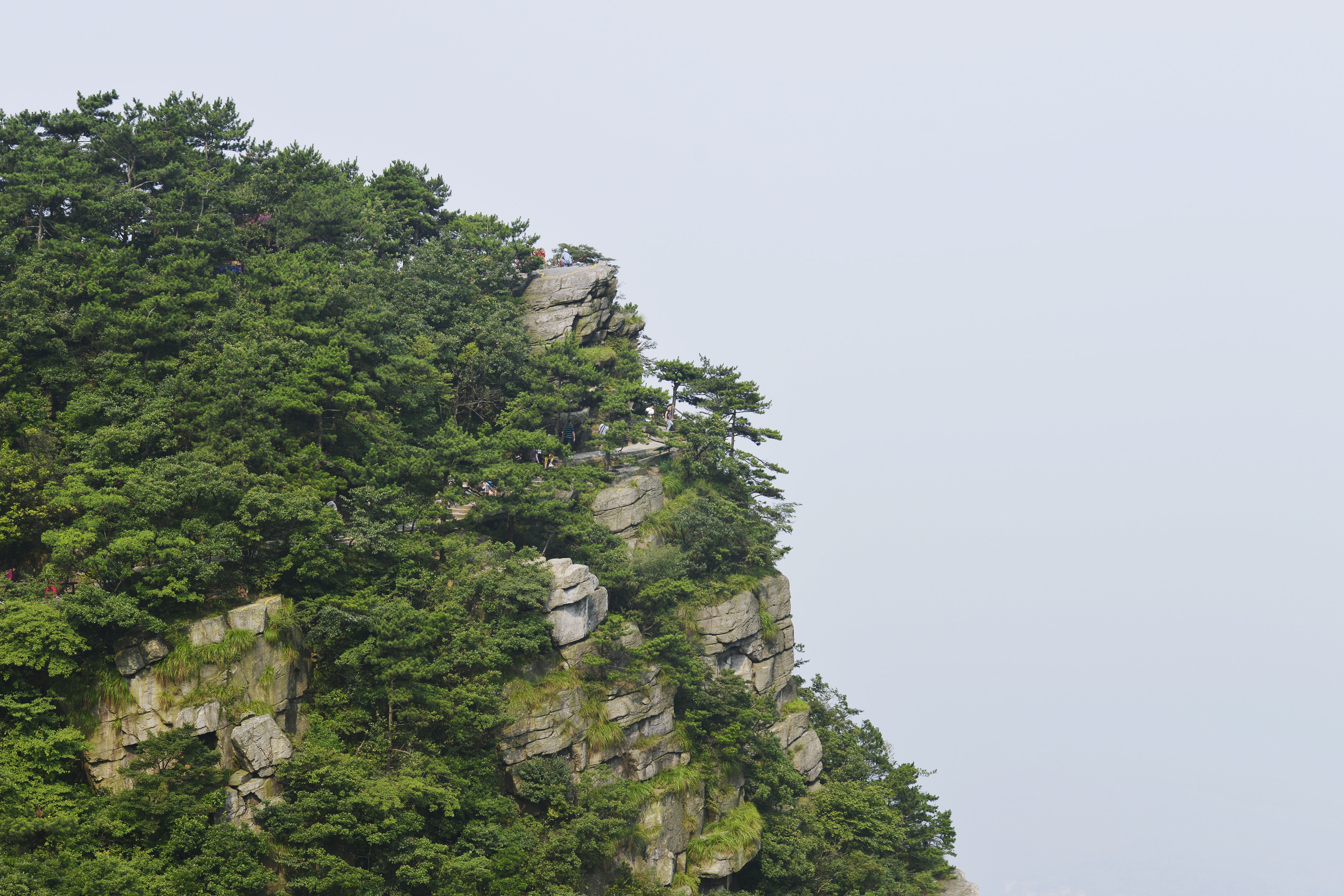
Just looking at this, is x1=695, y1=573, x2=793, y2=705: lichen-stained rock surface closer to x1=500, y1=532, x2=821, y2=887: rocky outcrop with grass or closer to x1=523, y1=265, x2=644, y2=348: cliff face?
x1=500, y1=532, x2=821, y2=887: rocky outcrop with grass

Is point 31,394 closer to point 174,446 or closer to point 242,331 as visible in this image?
point 174,446

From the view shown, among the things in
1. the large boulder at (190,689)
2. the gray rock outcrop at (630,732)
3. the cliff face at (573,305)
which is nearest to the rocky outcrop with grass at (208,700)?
the large boulder at (190,689)

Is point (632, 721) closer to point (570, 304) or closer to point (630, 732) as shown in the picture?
point (630, 732)

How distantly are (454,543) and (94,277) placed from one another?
1280 cm

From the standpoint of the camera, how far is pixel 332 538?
23906mm

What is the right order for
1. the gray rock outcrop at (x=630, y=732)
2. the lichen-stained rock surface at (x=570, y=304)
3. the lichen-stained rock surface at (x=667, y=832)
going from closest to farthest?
the gray rock outcrop at (x=630, y=732) → the lichen-stained rock surface at (x=667, y=832) → the lichen-stained rock surface at (x=570, y=304)

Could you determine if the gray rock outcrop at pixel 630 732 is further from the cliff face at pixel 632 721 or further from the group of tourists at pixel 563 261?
the group of tourists at pixel 563 261

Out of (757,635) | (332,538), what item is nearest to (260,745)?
(332,538)

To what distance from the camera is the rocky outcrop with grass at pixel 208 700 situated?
19500 mm

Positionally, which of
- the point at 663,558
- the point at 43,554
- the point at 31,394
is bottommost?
the point at 43,554

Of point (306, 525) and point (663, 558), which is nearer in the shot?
point (306, 525)

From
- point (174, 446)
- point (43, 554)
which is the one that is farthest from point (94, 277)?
point (43, 554)

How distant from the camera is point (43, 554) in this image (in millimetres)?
21938

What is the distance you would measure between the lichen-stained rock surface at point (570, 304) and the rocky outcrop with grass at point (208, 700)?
61.7 ft
